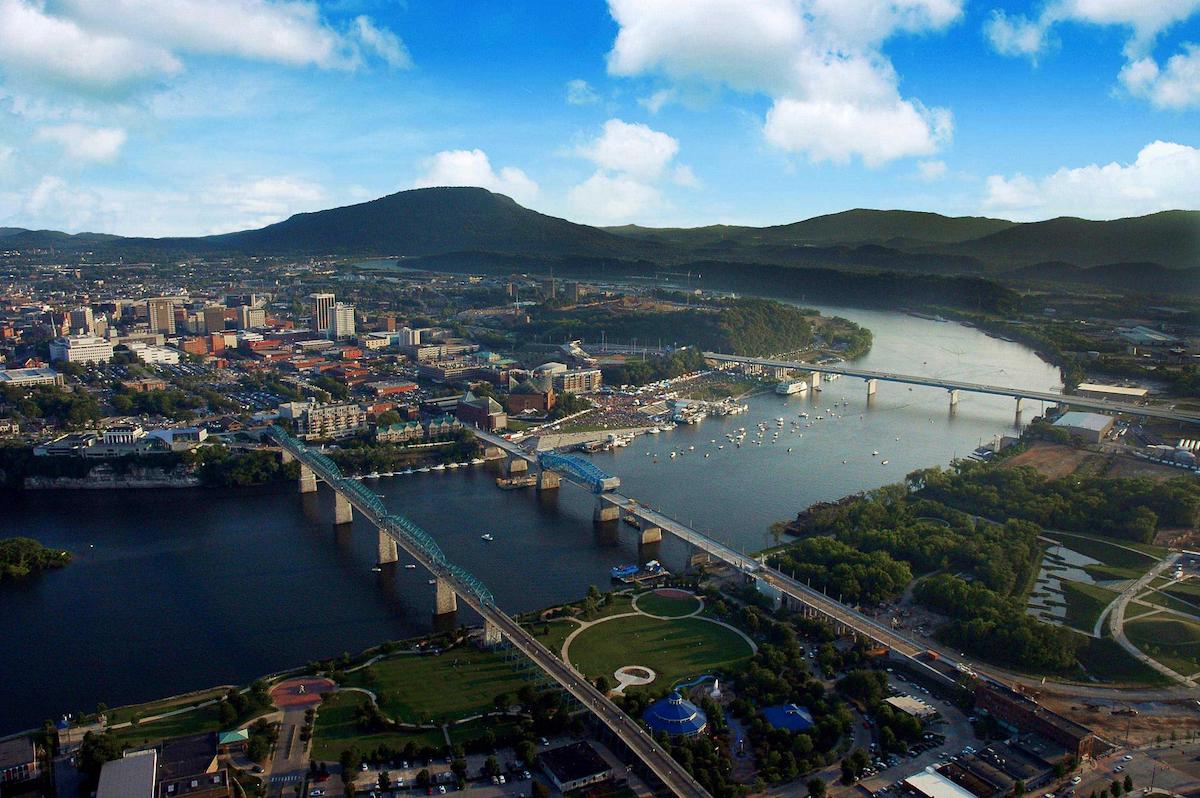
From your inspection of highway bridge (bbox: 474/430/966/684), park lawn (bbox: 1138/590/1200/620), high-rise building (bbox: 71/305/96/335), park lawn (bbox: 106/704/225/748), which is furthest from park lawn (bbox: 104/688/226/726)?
high-rise building (bbox: 71/305/96/335)

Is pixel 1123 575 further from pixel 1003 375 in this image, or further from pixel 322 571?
pixel 1003 375

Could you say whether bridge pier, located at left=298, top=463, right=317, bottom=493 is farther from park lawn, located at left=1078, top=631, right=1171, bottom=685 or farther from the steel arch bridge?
park lawn, located at left=1078, top=631, right=1171, bottom=685

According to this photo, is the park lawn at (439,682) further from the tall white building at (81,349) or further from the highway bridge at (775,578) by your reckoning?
the tall white building at (81,349)

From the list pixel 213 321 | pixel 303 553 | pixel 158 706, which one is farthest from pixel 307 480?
pixel 213 321

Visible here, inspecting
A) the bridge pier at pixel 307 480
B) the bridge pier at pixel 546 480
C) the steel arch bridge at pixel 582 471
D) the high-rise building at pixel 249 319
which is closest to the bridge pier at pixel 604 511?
the steel arch bridge at pixel 582 471

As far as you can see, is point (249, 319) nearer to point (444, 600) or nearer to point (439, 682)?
point (444, 600)
